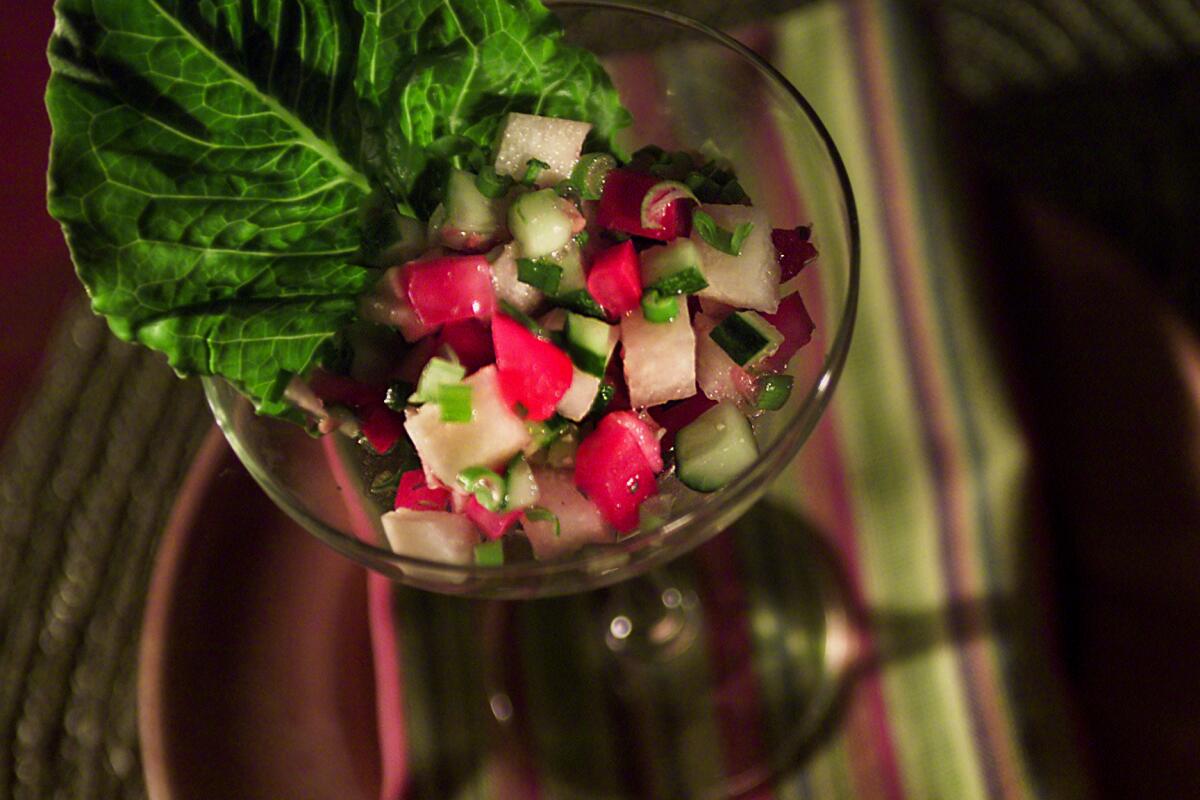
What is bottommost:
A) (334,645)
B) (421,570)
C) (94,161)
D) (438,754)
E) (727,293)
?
(438,754)

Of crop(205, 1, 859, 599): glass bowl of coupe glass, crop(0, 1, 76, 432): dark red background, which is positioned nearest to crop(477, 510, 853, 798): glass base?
crop(205, 1, 859, 599): glass bowl of coupe glass

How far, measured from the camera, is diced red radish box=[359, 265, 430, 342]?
2.48 feet

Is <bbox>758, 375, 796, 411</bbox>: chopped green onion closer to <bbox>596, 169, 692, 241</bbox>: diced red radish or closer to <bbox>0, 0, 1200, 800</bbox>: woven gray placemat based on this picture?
<bbox>596, 169, 692, 241</bbox>: diced red radish

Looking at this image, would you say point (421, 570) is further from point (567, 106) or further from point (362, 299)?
point (567, 106)

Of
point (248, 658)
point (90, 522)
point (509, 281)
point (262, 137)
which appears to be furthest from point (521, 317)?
point (90, 522)

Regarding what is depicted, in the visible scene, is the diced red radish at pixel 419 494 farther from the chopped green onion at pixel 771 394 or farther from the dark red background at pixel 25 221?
the dark red background at pixel 25 221

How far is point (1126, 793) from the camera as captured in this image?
0.95m

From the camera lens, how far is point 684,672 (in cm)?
107

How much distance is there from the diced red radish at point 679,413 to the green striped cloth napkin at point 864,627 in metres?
0.37

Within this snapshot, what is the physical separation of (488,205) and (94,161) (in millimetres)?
275

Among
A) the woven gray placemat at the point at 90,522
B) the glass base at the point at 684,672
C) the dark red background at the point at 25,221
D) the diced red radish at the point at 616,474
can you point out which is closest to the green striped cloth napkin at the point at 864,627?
the glass base at the point at 684,672

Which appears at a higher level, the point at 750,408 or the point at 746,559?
the point at 750,408

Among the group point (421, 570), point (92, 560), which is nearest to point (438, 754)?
point (421, 570)

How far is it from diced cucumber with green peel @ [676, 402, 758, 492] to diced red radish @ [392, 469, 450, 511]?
6.7 inches
